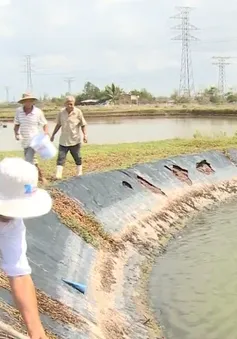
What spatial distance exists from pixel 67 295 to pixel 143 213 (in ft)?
15.4

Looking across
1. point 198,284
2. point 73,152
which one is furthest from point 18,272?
point 73,152

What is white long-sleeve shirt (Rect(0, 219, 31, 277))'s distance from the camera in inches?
129

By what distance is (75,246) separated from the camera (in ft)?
27.5

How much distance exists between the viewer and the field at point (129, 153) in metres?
13.7

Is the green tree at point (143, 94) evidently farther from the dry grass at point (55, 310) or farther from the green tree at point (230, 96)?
the dry grass at point (55, 310)

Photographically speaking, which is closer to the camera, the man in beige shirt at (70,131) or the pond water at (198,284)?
the pond water at (198,284)

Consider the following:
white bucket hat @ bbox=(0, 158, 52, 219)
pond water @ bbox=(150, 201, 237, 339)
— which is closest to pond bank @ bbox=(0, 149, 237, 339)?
pond water @ bbox=(150, 201, 237, 339)

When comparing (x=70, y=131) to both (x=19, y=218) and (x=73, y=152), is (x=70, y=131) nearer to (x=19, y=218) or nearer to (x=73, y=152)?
(x=73, y=152)

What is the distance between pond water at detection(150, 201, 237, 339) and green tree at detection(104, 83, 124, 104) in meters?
71.7

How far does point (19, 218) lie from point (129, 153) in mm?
13276

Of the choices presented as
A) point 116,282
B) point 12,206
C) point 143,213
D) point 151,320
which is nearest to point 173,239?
point 143,213

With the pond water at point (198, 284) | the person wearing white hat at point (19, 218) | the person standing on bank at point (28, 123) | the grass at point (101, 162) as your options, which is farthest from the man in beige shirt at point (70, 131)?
the person wearing white hat at point (19, 218)

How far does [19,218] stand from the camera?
327 centimetres

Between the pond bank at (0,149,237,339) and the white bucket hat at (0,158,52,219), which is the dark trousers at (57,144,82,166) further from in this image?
the white bucket hat at (0,158,52,219)
